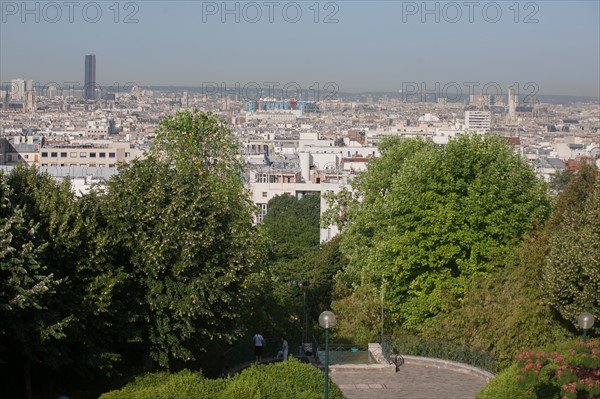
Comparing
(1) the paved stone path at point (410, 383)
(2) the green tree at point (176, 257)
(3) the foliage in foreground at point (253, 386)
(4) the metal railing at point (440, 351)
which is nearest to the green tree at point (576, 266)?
(4) the metal railing at point (440, 351)

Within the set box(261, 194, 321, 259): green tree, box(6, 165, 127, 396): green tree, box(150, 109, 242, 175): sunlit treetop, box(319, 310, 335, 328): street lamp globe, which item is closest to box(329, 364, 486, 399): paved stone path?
box(319, 310, 335, 328): street lamp globe

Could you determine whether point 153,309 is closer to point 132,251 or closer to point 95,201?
point 132,251

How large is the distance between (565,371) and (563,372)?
3 cm

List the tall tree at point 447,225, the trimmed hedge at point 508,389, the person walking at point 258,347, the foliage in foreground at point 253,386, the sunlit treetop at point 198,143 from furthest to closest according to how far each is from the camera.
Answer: the sunlit treetop at point 198,143
the tall tree at point 447,225
the person walking at point 258,347
the trimmed hedge at point 508,389
the foliage in foreground at point 253,386

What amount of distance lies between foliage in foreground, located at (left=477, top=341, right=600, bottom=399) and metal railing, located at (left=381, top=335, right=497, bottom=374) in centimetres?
508

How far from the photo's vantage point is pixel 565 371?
1317cm

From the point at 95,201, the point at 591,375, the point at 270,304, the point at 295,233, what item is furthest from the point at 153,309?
the point at 295,233

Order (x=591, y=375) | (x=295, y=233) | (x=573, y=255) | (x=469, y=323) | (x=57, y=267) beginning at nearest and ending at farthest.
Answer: (x=591, y=375) → (x=57, y=267) → (x=573, y=255) → (x=469, y=323) → (x=295, y=233)

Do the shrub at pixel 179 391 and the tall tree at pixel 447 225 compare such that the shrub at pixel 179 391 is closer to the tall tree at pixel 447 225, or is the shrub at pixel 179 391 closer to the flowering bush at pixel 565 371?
the flowering bush at pixel 565 371

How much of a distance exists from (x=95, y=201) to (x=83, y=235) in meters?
1.72

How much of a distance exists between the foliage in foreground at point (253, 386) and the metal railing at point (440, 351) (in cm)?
535

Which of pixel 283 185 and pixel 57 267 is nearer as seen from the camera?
pixel 57 267

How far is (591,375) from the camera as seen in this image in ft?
43.7

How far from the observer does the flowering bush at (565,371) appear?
13000mm
